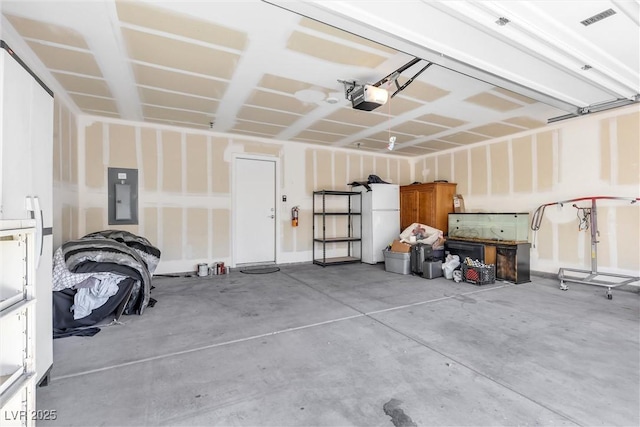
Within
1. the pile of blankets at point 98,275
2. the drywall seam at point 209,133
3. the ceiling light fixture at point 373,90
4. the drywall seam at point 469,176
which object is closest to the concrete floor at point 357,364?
the pile of blankets at point 98,275

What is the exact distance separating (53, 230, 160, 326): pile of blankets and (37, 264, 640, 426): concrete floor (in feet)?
0.86

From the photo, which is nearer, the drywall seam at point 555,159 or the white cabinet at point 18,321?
the white cabinet at point 18,321

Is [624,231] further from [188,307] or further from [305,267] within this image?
[188,307]

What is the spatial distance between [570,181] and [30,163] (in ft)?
20.8

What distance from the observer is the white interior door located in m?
5.64

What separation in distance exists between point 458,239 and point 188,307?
14.8ft

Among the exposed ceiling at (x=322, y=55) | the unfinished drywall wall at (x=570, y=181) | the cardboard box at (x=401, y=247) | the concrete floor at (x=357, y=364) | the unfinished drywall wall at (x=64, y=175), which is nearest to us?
the concrete floor at (x=357, y=364)

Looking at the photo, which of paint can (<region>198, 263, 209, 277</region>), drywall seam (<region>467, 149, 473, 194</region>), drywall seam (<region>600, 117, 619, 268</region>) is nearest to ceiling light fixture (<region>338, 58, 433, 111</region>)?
drywall seam (<region>600, 117, 619, 268</region>)

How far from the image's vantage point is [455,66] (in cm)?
249

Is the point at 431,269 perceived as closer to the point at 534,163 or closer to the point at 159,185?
the point at 534,163

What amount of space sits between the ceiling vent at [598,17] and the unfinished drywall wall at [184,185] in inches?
185

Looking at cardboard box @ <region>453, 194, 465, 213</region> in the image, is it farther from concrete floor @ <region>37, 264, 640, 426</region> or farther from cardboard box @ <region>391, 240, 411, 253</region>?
concrete floor @ <region>37, 264, 640, 426</region>

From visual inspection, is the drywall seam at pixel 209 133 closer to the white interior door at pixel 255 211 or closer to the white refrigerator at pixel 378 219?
the white interior door at pixel 255 211

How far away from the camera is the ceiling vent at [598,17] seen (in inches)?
77.3
